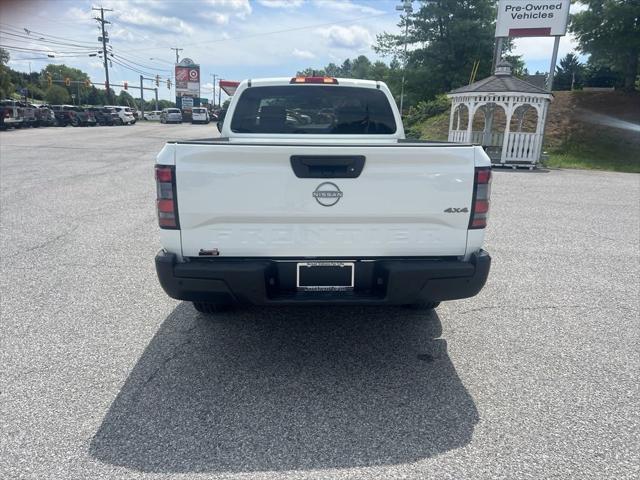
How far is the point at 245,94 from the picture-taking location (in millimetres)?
4883

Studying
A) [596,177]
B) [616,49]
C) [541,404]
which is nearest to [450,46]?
[616,49]

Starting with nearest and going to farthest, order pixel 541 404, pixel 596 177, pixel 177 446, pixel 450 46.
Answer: pixel 177 446 < pixel 541 404 < pixel 596 177 < pixel 450 46

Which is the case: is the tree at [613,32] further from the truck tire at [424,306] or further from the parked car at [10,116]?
the parked car at [10,116]

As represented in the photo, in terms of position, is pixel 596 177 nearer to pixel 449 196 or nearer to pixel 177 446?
pixel 449 196

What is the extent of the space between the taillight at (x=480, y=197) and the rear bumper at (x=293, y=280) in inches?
8.9

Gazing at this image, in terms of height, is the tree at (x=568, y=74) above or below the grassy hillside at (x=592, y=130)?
above

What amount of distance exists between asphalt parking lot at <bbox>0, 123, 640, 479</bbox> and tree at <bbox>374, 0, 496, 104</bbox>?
3238 centimetres

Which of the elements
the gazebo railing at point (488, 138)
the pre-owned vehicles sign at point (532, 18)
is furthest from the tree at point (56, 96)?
the pre-owned vehicles sign at point (532, 18)

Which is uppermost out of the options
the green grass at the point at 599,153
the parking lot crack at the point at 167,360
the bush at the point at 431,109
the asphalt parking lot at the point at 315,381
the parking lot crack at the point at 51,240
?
the bush at the point at 431,109

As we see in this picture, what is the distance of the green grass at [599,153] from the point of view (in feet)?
59.7

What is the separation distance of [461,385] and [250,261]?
5.37 ft

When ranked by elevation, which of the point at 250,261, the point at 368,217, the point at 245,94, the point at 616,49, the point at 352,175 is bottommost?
the point at 250,261

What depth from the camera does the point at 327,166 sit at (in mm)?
2932

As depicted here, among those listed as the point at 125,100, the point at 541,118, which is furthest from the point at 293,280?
the point at 125,100
